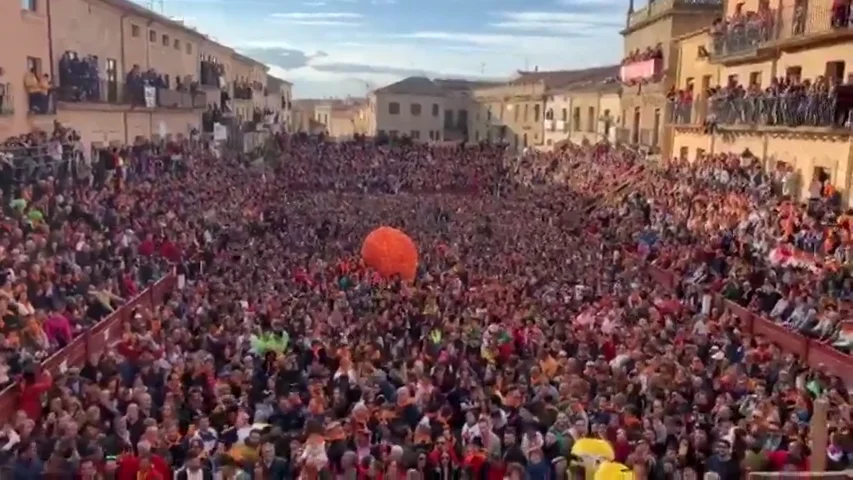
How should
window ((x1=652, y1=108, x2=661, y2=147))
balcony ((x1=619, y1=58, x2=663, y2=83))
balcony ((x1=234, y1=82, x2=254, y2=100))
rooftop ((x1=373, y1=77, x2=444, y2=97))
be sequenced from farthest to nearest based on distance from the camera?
rooftop ((x1=373, y1=77, x2=444, y2=97)), balcony ((x1=234, y1=82, x2=254, y2=100)), window ((x1=652, y1=108, x2=661, y2=147)), balcony ((x1=619, y1=58, x2=663, y2=83))

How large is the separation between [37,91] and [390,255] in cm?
1101

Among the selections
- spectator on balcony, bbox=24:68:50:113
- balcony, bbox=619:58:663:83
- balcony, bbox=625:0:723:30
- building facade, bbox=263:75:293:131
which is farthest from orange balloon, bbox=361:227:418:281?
building facade, bbox=263:75:293:131

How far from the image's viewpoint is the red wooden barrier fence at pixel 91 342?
37.0ft

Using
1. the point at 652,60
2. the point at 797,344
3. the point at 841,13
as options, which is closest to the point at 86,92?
the point at 841,13

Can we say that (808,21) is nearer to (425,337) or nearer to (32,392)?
(425,337)

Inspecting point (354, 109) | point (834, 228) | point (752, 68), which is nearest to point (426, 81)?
point (354, 109)

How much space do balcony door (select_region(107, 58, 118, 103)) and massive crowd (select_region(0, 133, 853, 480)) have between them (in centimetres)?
330

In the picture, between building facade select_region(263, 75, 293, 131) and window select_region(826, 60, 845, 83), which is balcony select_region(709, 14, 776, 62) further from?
Answer: building facade select_region(263, 75, 293, 131)

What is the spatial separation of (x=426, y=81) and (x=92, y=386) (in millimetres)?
69837

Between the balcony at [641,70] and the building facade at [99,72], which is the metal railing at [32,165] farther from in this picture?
the balcony at [641,70]

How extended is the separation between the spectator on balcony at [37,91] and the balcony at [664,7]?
23407mm

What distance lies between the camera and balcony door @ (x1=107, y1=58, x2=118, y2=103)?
3171cm

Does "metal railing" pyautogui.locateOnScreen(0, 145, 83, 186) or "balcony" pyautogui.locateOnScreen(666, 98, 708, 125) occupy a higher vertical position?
"balcony" pyautogui.locateOnScreen(666, 98, 708, 125)

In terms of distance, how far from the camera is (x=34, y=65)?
26.3 meters
